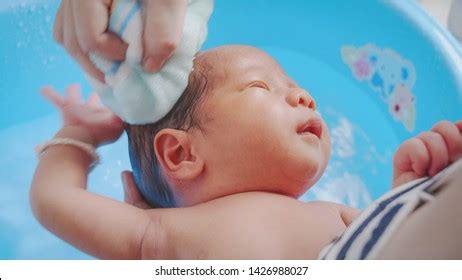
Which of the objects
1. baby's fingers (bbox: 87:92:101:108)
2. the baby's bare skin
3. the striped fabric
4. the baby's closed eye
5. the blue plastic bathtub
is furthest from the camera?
the blue plastic bathtub

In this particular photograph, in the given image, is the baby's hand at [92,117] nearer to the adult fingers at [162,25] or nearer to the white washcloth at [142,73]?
the white washcloth at [142,73]

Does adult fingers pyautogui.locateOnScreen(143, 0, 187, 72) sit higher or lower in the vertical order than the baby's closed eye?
higher

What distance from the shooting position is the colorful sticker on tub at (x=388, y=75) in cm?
107

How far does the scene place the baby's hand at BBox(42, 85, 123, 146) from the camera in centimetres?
87

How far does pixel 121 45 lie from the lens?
70 centimetres

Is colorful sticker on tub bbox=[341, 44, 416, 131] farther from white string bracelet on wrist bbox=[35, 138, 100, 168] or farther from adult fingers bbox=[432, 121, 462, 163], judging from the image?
white string bracelet on wrist bbox=[35, 138, 100, 168]

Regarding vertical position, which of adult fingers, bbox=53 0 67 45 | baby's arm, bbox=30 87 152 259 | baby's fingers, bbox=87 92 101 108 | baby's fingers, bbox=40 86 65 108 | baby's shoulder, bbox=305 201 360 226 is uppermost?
adult fingers, bbox=53 0 67 45

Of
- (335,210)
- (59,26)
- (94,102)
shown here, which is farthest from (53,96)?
(335,210)

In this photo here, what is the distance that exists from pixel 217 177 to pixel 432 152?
27cm

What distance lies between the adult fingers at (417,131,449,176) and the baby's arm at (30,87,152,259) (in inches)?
13.7

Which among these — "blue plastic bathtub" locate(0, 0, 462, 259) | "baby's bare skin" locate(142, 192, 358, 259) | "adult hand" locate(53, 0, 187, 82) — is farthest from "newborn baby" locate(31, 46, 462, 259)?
"blue plastic bathtub" locate(0, 0, 462, 259)

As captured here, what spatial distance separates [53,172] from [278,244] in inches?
12.4

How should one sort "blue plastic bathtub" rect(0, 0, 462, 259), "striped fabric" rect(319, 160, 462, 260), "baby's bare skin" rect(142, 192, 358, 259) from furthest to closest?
"blue plastic bathtub" rect(0, 0, 462, 259)
"baby's bare skin" rect(142, 192, 358, 259)
"striped fabric" rect(319, 160, 462, 260)

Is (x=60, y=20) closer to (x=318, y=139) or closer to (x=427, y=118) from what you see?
(x=318, y=139)
